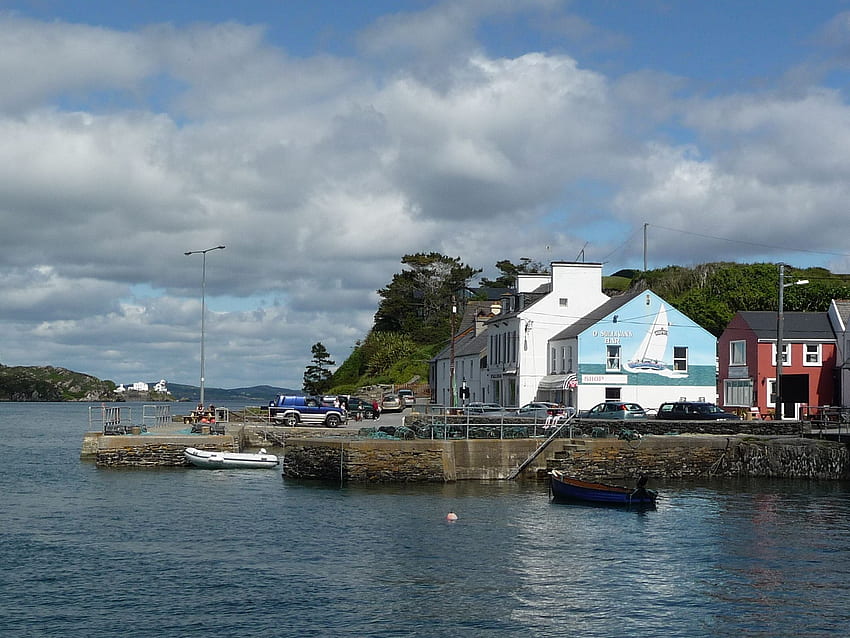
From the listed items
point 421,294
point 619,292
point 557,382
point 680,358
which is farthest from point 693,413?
point 421,294

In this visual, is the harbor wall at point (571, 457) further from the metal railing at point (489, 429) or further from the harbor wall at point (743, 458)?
the metal railing at point (489, 429)

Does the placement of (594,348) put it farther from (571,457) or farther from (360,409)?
(360,409)

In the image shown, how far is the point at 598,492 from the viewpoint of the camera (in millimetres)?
43438

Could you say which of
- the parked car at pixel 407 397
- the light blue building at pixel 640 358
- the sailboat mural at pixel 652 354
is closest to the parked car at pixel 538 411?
the light blue building at pixel 640 358

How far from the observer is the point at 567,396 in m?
71.8

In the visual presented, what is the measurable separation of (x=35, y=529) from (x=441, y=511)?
1580 cm

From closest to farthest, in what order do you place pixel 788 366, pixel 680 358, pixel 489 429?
pixel 489 429 < pixel 680 358 < pixel 788 366

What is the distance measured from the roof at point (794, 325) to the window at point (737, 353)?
177 cm

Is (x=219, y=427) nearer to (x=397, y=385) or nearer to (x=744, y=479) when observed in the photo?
(x=744, y=479)

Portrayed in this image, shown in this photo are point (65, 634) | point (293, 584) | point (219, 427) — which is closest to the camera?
point (65, 634)

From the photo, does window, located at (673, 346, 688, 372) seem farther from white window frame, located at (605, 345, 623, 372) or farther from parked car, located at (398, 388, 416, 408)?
parked car, located at (398, 388, 416, 408)

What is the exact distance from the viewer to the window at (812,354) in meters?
74.5

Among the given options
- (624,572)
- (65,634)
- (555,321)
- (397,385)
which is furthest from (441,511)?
(397,385)

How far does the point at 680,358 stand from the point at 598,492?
30.6 meters
